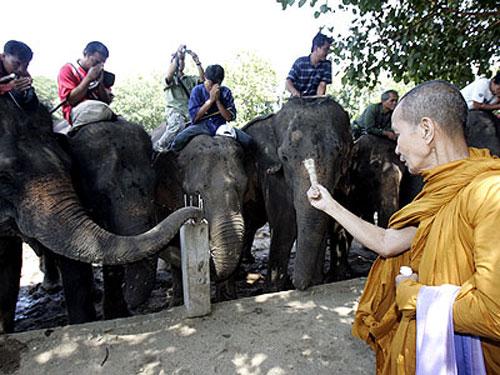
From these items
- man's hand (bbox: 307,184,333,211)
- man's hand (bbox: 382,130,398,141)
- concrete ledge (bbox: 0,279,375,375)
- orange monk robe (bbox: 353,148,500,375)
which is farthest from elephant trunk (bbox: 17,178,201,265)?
man's hand (bbox: 382,130,398,141)

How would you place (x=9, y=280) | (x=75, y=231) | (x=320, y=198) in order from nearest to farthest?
(x=320, y=198)
(x=75, y=231)
(x=9, y=280)

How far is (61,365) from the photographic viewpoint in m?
2.91

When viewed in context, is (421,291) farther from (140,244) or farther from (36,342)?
(36,342)

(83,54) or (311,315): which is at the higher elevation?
(83,54)

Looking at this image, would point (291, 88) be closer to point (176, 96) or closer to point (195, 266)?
point (176, 96)

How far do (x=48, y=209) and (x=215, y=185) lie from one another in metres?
1.71

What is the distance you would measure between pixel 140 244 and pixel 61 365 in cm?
99

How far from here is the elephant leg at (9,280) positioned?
3996 mm

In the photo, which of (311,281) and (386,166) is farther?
(386,166)

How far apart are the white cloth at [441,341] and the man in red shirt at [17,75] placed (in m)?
3.50

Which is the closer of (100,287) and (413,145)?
(413,145)

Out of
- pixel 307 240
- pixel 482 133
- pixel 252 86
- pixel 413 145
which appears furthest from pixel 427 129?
pixel 252 86

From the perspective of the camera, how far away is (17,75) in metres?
3.80

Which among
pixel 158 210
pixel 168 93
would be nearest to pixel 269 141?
pixel 158 210
